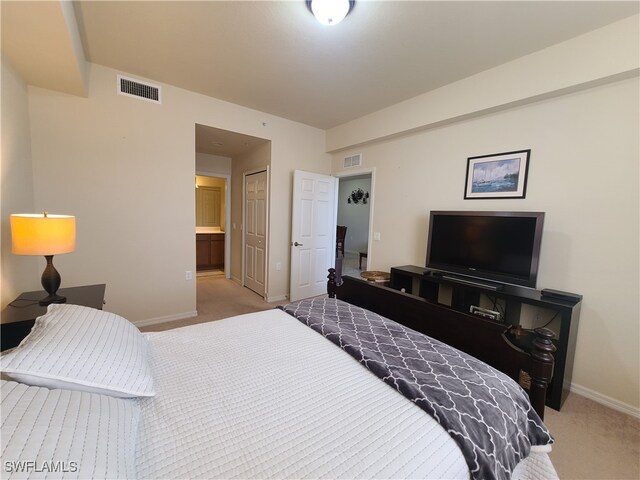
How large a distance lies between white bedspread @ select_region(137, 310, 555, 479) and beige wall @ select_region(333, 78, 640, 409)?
1.54 metres

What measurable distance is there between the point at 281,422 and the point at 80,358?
711mm

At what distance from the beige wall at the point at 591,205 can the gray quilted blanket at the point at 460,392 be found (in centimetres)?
153

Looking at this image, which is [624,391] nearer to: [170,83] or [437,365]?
[437,365]

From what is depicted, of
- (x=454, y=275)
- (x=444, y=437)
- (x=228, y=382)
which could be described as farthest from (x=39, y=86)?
(x=454, y=275)

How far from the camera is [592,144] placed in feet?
6.79

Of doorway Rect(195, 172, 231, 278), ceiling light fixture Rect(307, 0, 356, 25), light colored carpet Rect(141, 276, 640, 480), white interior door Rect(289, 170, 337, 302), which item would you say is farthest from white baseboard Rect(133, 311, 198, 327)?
light colored carpet Rect(141, 276, 640, 480)

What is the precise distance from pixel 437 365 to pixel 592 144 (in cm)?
226

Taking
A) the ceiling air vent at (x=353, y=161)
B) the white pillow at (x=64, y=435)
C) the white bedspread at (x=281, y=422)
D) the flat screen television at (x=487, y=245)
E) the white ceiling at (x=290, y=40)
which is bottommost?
the white bedspread at (x=281, y=422)

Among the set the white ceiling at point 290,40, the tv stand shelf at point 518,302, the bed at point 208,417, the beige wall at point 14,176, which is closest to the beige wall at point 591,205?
the tv stand shelf at point 518,302

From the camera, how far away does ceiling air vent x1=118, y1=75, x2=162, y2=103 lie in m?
2.71

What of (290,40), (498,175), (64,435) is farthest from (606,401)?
(290,40)

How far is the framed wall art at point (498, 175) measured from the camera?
242cm

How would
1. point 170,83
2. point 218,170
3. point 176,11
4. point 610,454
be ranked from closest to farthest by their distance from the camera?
point 610,454 → point 176,11 → point 170,83 → point 218,170

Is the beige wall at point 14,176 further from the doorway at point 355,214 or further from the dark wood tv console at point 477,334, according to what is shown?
the doorway at point 355,214
